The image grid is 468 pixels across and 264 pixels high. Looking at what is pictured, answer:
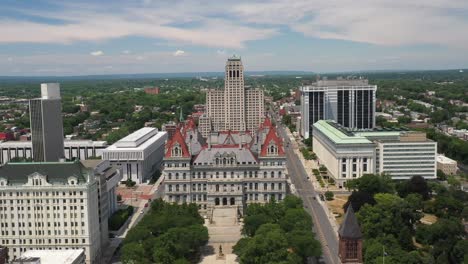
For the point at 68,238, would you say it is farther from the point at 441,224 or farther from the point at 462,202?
the point at 462,202

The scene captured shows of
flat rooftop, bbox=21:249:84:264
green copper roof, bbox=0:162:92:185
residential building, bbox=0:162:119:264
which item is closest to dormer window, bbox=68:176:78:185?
residential building, bbox=0:162:119:264

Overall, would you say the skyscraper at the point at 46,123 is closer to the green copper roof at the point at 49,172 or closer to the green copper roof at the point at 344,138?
the green copper roof at the point at 49,172

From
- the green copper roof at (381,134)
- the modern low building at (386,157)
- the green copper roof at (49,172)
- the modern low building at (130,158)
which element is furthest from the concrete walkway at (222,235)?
the green copper roof at (381,134)

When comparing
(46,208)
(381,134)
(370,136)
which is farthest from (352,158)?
(46,208)

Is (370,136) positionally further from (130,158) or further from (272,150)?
(130,158)

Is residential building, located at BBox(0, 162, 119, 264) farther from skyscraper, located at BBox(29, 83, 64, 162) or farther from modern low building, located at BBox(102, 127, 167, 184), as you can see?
modern low building, located at BBox(102, 127, 167, 184)
